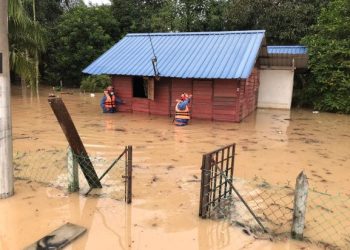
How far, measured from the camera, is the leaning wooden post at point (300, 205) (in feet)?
15.4

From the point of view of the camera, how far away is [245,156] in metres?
9.27

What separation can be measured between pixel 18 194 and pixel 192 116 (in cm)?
966

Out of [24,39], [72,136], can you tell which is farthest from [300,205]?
[24,39]

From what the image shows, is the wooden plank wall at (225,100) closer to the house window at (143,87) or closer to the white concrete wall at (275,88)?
the house window at (143,87)

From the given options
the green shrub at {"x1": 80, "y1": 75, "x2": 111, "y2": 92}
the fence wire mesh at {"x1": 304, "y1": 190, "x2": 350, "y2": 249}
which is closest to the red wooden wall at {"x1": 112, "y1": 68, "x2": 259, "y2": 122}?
the fence wire mesh at {"x1": 304, "y1": 190, "x2": 350, "y2": 249}

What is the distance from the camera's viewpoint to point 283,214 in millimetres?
5699

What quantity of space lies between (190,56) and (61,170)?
9543 millimetres

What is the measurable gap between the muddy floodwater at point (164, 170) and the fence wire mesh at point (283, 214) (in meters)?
0.26

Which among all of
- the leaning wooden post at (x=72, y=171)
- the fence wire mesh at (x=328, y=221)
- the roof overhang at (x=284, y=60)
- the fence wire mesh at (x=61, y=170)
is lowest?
the fence wire mesh at (x=328, y=221)

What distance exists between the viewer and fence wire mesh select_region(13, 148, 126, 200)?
6.43 meters

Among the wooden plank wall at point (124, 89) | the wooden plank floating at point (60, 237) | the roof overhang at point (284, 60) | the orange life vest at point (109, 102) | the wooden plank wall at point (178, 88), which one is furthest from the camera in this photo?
the roof overhang at point (284, 60)

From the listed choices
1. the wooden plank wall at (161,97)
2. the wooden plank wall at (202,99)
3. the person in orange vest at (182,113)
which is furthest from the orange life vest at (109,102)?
the person in orange vest at (182,113)

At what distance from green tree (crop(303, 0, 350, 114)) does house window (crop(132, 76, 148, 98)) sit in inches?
368

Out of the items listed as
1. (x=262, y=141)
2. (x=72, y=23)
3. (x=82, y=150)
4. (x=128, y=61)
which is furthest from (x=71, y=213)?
(x=72, y=23)
